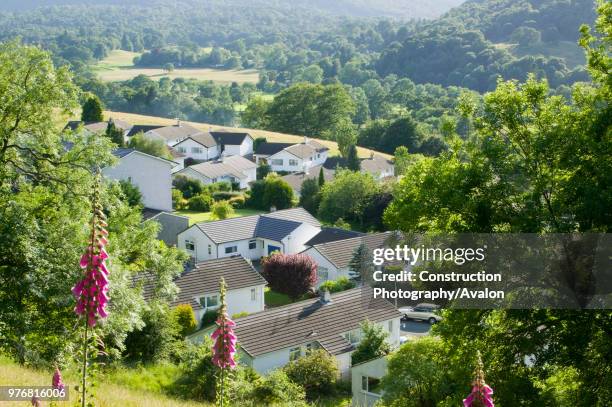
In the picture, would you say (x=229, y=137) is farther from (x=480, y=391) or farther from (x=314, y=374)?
(x=480, y=391)

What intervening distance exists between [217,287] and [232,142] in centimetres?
4871

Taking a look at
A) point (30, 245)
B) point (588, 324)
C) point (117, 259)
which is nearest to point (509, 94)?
point (588, 324)

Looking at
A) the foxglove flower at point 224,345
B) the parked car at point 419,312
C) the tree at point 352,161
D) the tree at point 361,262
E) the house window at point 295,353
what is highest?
the foxglove flower at point 224,345

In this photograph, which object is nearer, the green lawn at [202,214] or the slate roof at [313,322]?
the slate roof at [313,322]

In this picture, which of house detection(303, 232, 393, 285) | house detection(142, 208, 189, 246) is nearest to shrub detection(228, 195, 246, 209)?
house detection(142, 208, 189, 246)

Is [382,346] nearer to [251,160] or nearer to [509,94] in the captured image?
[509,94]

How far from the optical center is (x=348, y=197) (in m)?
53.8

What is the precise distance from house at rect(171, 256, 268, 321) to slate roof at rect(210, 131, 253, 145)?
151ft

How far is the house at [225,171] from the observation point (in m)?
64.1

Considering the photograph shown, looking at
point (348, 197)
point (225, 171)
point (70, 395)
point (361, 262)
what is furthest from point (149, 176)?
point (70, 395)

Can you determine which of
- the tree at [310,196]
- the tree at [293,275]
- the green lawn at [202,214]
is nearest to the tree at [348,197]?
the tree at [310,196]

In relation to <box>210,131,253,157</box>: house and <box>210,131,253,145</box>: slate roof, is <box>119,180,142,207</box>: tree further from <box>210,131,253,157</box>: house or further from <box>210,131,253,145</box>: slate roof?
<box>210,131,253,145</box>: slate roof

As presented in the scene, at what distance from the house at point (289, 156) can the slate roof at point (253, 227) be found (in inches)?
991

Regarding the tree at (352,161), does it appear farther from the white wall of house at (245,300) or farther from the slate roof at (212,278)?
the white wall of house at (245,300)
